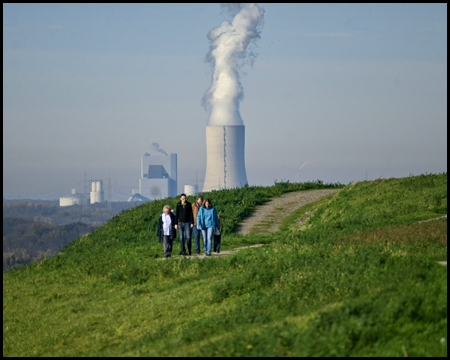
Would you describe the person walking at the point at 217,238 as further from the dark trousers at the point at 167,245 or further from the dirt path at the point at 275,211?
the dirt path at the point at 275,211

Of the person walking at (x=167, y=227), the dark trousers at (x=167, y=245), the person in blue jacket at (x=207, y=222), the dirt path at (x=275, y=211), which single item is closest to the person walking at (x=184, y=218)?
the person walking at (x=167, y=227)

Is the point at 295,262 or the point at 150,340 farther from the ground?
the point at 295,262

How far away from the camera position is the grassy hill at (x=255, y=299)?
8.80 metres

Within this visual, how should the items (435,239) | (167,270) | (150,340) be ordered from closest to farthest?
(150,340) → (435,239) → (167,270)

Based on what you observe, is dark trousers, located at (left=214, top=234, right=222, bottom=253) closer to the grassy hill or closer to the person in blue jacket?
the person in blue jacket

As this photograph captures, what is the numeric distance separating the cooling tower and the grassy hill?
88623 mm

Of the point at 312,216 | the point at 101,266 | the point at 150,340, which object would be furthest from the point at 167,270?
the point at 312,216

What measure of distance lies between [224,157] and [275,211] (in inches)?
3238

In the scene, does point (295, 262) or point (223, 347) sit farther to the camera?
point (295, 262)

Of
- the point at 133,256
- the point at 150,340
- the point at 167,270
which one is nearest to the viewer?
the point at 150,340

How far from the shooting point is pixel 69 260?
23.1 metres

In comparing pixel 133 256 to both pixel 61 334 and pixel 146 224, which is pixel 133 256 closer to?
pixel 61 334

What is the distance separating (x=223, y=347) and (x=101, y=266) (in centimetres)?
1138

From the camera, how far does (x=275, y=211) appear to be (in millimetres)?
32656
